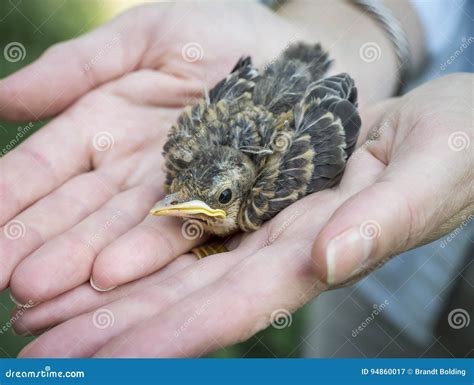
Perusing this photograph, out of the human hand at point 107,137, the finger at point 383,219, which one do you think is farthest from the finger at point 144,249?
the finger at point 383,219

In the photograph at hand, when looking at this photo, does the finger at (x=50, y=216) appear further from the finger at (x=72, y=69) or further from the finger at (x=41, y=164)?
the finger at (x=72, y=69)

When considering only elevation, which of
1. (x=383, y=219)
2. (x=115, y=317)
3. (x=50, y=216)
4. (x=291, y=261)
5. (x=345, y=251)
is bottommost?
(x=50, y=216)

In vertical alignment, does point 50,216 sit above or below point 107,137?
below

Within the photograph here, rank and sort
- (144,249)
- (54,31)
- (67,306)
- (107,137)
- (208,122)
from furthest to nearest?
(54,31)
(107,137)
(208,122)
(144,249)
(67,306)

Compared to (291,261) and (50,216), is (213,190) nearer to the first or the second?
(291,261)

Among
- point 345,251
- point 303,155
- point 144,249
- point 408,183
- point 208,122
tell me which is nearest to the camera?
point 345,251

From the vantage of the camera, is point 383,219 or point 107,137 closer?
point 383,219

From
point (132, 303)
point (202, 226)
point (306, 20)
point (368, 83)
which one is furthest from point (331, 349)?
point (306, 20)

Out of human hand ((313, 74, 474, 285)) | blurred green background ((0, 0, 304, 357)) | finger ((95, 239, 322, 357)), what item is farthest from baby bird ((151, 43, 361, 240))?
blurred green background ((0, 0, 304, 357))

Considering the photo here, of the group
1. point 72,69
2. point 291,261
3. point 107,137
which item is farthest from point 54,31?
point 291,261
